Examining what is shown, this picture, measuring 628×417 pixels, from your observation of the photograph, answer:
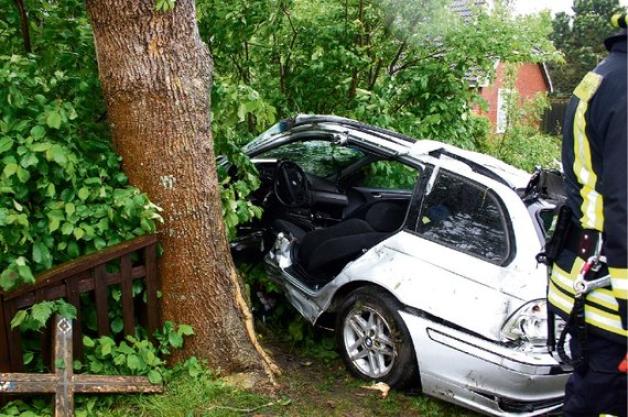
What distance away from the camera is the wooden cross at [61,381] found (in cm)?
328

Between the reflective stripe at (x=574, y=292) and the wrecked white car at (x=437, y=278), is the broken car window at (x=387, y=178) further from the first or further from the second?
the reflective stripe at (x=574, y=292)

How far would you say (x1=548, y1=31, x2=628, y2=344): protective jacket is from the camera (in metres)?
2.12

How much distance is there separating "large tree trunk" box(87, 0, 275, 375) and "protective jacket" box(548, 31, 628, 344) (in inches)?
79.5

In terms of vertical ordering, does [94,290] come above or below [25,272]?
below

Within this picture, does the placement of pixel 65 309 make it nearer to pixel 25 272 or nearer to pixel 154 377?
pixel 25 272

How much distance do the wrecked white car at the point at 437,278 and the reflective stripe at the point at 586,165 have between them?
1225mm

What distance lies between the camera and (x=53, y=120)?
3.35m

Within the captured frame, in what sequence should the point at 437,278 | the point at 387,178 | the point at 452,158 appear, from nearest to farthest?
the point at 437,278 < the point at 452,158 < the point at 387,178

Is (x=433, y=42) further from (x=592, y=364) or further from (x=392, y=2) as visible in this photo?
(x=592, y=364)

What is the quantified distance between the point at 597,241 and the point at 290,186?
3.29m

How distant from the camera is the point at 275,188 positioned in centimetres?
548

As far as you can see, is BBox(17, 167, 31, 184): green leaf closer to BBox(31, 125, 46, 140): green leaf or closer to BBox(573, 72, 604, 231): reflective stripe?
BBox(31, 125, 46, 140): green leaf

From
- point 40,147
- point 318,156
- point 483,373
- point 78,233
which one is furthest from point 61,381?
point 318,156

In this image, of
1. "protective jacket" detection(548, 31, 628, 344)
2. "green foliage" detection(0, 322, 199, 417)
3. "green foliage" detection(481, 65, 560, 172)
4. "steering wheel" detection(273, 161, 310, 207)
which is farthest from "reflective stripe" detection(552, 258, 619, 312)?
"green foliage" detection(481, 65, 560, 172)
